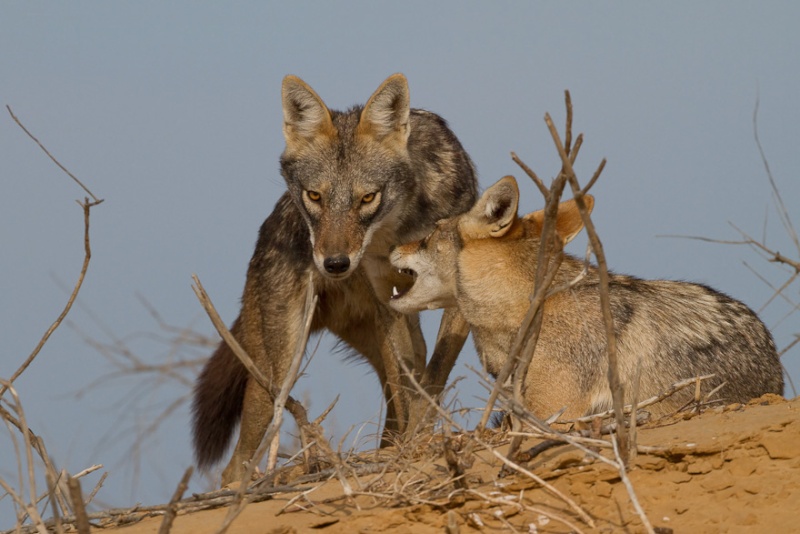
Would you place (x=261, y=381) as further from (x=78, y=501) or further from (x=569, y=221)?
(x=569, y=221)

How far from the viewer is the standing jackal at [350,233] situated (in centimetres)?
687

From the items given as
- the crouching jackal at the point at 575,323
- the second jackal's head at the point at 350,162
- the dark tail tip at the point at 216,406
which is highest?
the second jackal's head at the point at 350,162

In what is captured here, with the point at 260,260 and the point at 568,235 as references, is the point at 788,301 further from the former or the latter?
the point at 260,260

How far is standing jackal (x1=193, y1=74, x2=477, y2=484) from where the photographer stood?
687cm

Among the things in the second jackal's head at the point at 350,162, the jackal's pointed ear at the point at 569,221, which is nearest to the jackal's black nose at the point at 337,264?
the second jackal's head at the point at 350,162

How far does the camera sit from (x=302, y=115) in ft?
23.5

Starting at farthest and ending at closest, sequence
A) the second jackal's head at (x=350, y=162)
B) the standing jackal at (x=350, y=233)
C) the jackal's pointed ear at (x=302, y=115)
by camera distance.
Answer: the jackal's pointed ear at (x=302, y=115)
the standing jackal at (x=350, y=233)
the second jackal's head at (x=350, y=162)

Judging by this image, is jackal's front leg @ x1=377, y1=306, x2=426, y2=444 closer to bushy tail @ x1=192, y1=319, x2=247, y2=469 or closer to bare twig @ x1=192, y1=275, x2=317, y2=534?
bushy tail @ x1=192, y1=319, x2=247, y2=469

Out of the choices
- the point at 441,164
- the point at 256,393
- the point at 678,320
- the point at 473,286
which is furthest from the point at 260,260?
the point at 678,320

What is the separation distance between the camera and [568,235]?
17.3ft

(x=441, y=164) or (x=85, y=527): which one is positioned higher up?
(x=441, y=164)

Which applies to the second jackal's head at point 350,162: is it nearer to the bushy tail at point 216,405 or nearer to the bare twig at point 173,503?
the bushy tail at point 216,405

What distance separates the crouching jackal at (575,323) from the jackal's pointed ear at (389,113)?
1.61 meters

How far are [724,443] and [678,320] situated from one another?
160 cm
